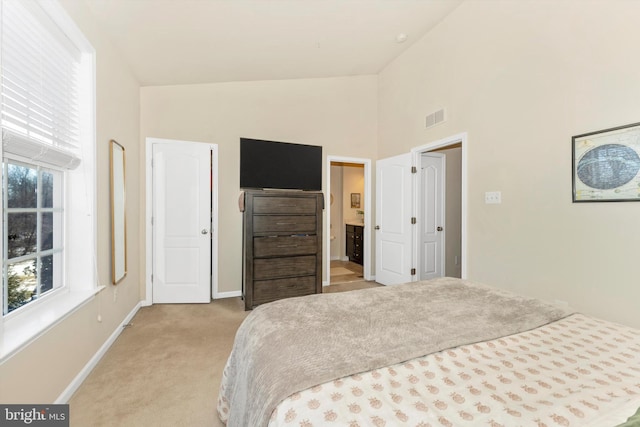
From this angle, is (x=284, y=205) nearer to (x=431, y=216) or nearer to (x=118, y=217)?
(x=118, y=217)

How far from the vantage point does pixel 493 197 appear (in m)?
2.77

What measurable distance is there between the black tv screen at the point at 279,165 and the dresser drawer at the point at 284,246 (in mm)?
745

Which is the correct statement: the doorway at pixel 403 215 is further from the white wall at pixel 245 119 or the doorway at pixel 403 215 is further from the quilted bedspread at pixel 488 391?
the quilted bedspread at pixel 488 391

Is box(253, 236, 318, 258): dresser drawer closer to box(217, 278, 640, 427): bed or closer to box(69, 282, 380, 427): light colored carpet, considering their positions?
box(69, 282, 380, 427): light colored carpet

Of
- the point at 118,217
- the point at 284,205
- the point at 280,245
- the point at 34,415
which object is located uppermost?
the point at 284,205

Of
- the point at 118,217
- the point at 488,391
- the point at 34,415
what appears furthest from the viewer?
the point at 118,217

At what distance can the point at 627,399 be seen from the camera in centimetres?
74

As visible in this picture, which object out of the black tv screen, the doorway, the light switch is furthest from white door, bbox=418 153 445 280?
the black tv screen

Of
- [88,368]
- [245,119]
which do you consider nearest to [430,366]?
[88,368]

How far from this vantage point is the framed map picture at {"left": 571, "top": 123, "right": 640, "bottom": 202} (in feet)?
6.00

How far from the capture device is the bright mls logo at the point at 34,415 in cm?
123

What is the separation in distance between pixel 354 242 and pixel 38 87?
5.43 metres

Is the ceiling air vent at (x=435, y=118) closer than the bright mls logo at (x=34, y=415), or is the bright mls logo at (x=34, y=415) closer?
the bright mls logo at (x=34, y=415)

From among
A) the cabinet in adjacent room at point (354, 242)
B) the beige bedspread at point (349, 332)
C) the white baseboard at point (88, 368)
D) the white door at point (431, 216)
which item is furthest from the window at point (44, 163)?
the cabinet in adjacent room at point (354, 242)
